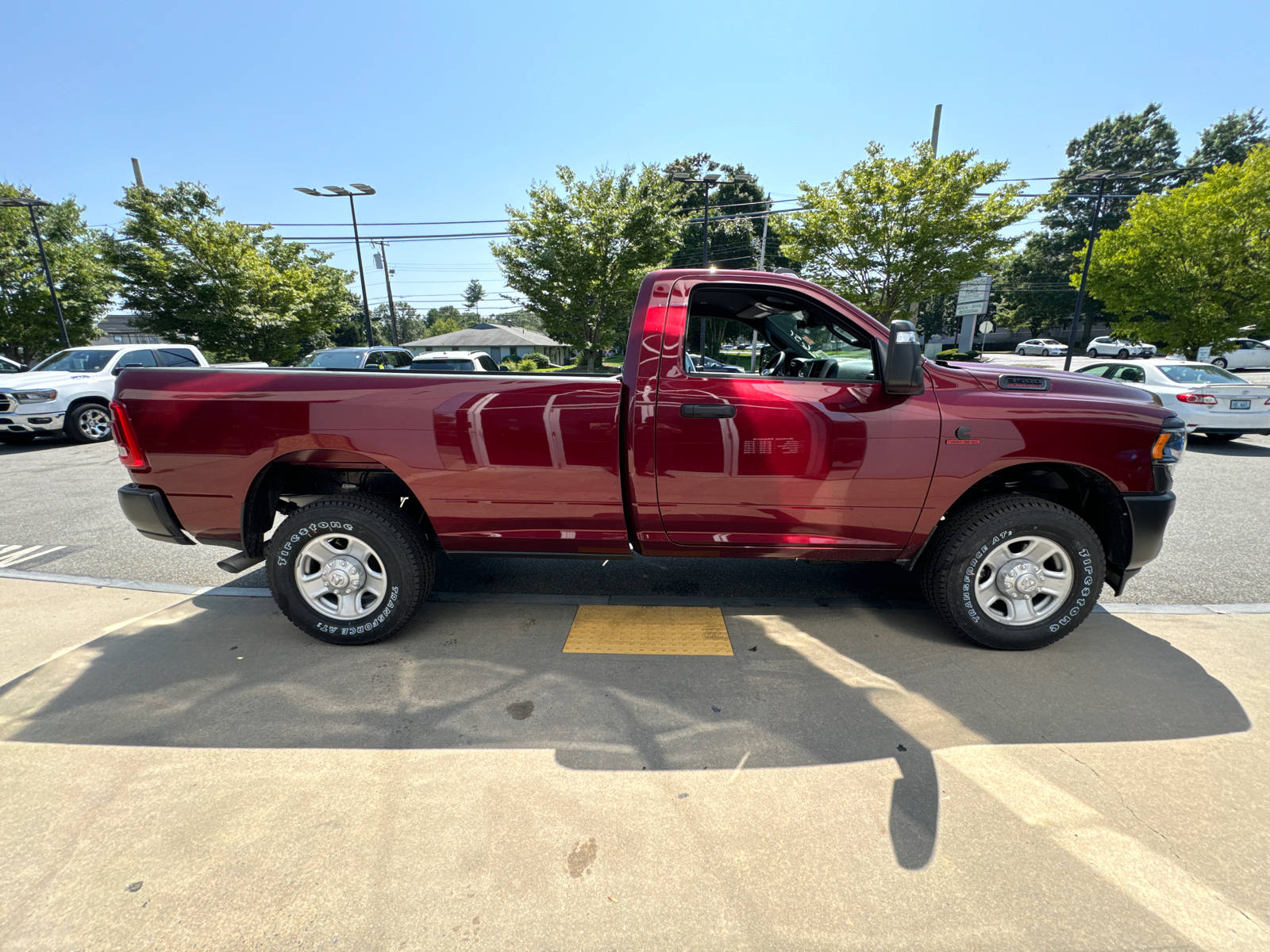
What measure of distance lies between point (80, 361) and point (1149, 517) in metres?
15.7

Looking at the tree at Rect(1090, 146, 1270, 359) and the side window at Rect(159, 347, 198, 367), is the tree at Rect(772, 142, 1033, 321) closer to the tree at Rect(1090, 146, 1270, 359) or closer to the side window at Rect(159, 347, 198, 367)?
the tree at Rect(1090, 146, 1270, 359)

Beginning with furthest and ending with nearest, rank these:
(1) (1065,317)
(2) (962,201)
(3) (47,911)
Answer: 1. (1) (1065,317)
2. (2) (962,201)
3. (3) (47,911)

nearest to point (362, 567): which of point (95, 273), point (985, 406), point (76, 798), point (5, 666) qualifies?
point (76, 798)

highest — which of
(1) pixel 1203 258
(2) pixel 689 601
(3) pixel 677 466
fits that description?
(1) pixel 1203 258

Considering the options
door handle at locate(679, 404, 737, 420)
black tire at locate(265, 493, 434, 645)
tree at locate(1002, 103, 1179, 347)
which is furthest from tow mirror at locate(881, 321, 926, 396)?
tree at locate(1002, 103, 1179, 347)

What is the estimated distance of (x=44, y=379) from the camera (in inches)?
390

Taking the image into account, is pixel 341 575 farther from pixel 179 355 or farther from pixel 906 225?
pixel 906 225

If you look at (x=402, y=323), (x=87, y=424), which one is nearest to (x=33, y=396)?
(x=87, y=424)

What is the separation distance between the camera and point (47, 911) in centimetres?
166

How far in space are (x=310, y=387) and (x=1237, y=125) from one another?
70325 mm

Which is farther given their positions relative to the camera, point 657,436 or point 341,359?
point 341,359

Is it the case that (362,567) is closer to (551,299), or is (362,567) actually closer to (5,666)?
(5,666)

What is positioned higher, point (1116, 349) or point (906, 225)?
point (906, 225)

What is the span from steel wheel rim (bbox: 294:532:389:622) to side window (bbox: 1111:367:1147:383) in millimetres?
12297
